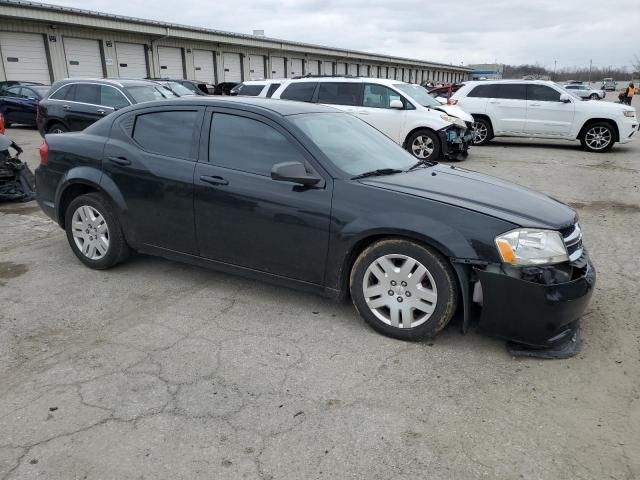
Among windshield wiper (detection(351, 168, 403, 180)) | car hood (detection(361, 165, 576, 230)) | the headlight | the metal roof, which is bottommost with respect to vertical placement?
the headlight

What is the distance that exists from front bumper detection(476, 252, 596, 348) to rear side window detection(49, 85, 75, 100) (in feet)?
38.8

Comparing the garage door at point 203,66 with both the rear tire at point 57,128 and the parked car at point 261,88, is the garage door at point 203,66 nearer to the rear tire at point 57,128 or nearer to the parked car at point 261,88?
the parked car at point 261,88

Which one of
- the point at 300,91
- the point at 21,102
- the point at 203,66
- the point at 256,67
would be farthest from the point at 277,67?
the point at 300,91

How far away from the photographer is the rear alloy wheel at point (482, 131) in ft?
46.4

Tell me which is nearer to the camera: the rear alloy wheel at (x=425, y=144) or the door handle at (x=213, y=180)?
the door handle at (x=213, y=180)

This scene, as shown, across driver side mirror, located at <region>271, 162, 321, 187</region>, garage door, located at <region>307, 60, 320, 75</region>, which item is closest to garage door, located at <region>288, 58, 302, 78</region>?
garage door, located at <region>307, 60, 320, 75</region>

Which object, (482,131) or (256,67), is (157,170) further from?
(256,67)

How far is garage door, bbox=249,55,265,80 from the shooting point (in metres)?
36.9

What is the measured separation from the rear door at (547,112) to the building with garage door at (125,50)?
2033 cm

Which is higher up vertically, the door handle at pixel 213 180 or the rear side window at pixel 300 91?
the rear side window at pixel 300 91

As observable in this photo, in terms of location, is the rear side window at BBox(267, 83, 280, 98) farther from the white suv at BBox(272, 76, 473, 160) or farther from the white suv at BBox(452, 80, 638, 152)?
the white suv at BBox(452, 80, 638, 152)

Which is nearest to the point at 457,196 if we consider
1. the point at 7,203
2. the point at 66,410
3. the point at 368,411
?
the point at 368,411

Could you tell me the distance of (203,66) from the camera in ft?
107

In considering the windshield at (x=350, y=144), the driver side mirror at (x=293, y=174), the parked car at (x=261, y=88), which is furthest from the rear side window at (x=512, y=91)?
the driver side mirror at (x=293, y=174)
